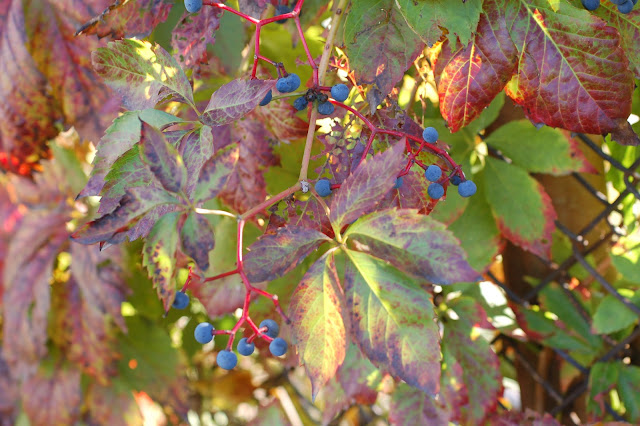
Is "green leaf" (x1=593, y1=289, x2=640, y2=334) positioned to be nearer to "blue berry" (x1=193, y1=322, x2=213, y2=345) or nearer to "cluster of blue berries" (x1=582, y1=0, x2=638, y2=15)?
"cluster of blue berries" (x1=582, y1=0, x2=638, y2=15)

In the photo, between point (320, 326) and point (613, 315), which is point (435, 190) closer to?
point (320, 326)

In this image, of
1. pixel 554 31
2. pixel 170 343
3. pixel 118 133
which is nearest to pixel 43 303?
pixel 170 343

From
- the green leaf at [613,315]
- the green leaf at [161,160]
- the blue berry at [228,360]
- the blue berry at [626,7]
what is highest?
the blue berry at [626,7]

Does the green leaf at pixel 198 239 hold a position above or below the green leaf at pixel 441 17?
below

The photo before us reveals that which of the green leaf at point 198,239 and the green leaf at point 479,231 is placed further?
the green leaf at point 479,231

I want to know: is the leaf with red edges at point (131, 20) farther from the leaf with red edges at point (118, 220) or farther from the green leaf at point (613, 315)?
the green leaf at point (613, 315)

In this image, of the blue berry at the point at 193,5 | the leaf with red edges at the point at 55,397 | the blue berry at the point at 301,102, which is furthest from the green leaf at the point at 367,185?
the leaf with red edges at the point at 55,397

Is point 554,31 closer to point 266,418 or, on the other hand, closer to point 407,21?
point 407,21
